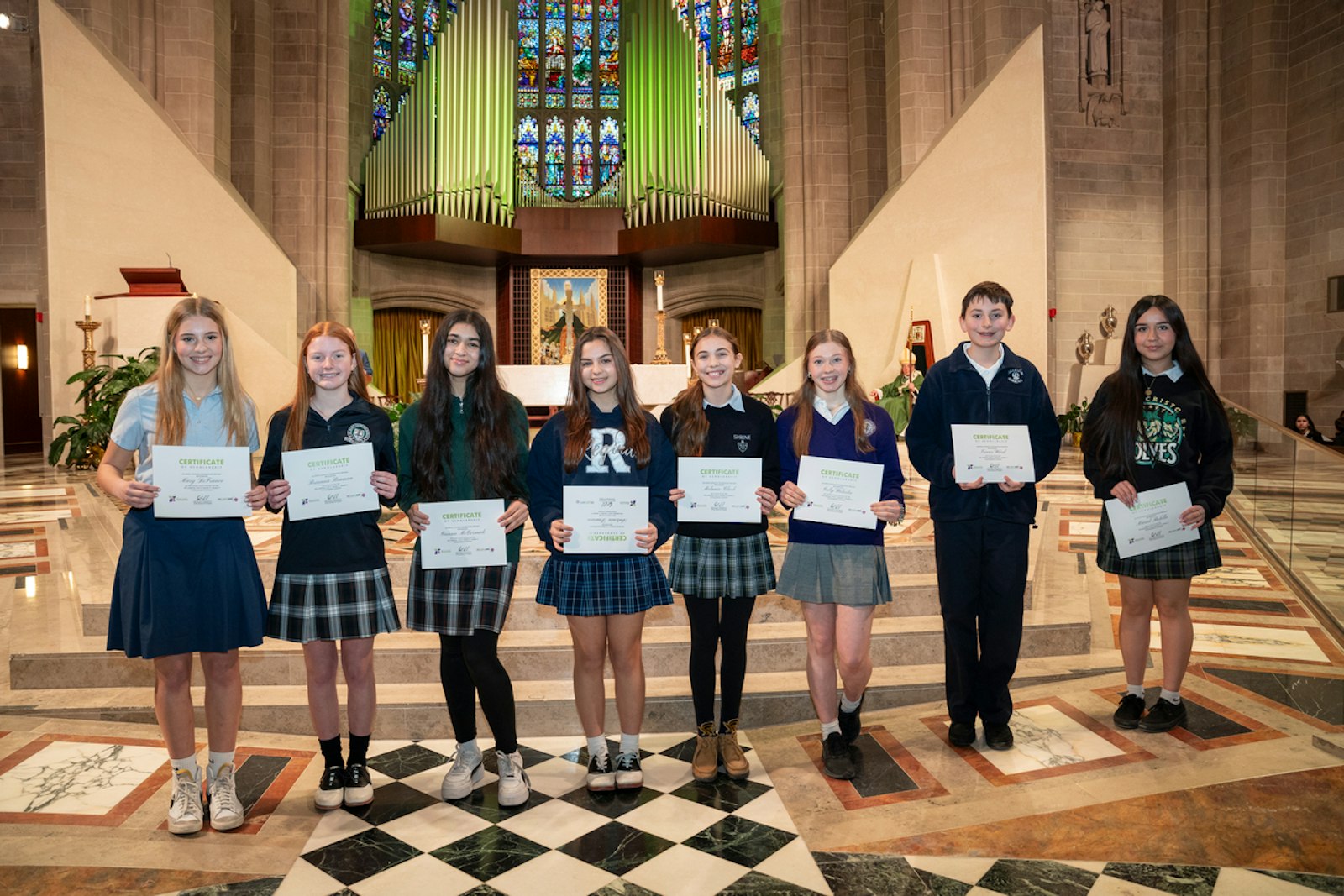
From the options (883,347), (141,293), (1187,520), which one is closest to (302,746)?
(1187,520)

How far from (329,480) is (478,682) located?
78 cm

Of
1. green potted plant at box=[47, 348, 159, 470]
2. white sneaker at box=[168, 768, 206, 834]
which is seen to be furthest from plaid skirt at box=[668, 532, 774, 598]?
green potted plant at box=[47, 348, 159, 470]

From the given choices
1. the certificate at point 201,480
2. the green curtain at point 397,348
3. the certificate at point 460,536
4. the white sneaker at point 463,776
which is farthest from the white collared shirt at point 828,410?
the green curtain at point 397,348

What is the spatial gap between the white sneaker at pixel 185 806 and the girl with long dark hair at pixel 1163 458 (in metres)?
3.08

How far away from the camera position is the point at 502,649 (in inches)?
154

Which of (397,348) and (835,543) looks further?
(397,348)

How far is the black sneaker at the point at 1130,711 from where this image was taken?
3326mm

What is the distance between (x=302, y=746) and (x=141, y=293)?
7.60m

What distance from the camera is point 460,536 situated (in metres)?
A: 2.83

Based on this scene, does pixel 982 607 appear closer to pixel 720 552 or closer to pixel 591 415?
pixel 720 552

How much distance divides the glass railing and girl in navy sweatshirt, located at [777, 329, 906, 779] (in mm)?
1853

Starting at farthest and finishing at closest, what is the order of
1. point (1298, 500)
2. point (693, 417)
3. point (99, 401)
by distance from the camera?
point (99, 401) < point (1298, 500) < point (693, 417)

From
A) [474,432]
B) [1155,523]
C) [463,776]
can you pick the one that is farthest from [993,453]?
[463,776]

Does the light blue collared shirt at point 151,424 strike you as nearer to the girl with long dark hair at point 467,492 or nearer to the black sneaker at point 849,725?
the girl with long dark hair at point 467,492
